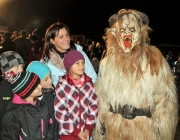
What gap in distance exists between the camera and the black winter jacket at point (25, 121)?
2238mm

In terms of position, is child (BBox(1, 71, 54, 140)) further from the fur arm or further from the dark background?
the dark background

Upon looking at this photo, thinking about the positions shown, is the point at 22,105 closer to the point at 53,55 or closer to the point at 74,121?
the point at 74,121

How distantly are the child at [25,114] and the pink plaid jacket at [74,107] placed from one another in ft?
0.69

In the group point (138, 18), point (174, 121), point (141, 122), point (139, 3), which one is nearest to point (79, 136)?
point (141, 122)

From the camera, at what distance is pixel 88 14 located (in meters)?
27.4

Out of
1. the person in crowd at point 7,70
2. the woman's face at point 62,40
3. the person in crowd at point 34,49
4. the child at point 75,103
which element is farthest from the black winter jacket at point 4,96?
the person in crowd at point 34,49

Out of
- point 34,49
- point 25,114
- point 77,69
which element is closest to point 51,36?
point 77,69

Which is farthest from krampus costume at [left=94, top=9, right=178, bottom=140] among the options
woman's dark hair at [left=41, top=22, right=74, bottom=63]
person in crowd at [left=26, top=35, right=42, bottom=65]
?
person in crowd at [left=26, top=35, right=42, bottom=65]

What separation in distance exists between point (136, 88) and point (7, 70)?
1348mm

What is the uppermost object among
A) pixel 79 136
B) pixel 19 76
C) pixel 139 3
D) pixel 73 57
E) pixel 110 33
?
pixel 139 3

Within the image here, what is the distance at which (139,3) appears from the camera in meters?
25.4

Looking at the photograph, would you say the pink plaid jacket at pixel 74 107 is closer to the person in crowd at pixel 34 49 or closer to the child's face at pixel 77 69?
the child's face at pixel 77 69

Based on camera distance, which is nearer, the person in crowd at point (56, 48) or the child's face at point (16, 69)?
the child's face at point (16, 69)

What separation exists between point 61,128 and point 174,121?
4.01 ft
